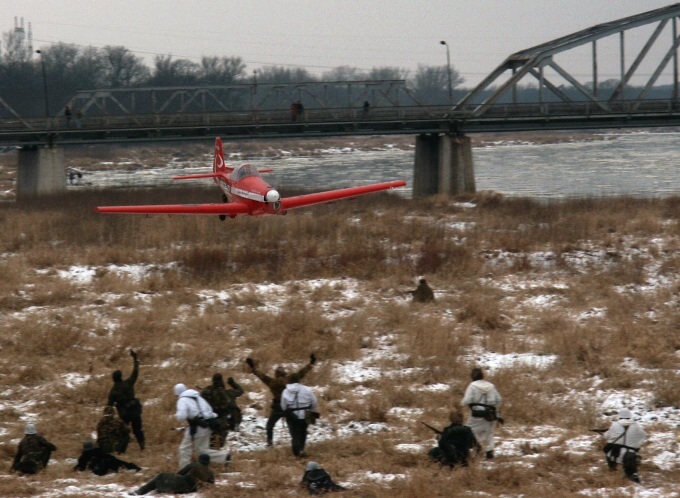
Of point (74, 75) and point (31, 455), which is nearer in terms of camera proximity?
point (31, 455)

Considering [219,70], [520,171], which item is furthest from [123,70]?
[520,171]

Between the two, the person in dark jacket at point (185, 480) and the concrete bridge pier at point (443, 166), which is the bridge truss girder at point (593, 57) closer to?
the concrete bridge pier at point (443, 166)

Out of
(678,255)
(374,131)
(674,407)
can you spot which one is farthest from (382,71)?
(674,407)

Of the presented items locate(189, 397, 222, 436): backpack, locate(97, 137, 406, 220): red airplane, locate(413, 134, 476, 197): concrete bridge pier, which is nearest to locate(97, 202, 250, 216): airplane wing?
locate(97, 137, 406, 220): red airplane

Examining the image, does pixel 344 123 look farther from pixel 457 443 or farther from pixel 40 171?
pixel 457 443

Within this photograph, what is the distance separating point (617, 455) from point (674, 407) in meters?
4.38

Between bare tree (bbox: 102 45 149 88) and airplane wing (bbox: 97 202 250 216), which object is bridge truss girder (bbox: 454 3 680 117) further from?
bare tree (bbox: 102 45 149 88)

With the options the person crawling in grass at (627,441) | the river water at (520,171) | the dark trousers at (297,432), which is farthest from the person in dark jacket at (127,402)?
the river water at (520,171)

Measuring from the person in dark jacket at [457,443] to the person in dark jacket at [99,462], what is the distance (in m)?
4.49

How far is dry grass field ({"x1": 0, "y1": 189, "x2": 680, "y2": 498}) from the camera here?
14.5m

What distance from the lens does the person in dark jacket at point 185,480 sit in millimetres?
12695

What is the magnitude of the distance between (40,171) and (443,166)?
68.4ft

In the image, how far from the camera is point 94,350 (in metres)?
21.2

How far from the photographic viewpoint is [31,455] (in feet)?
45.7
